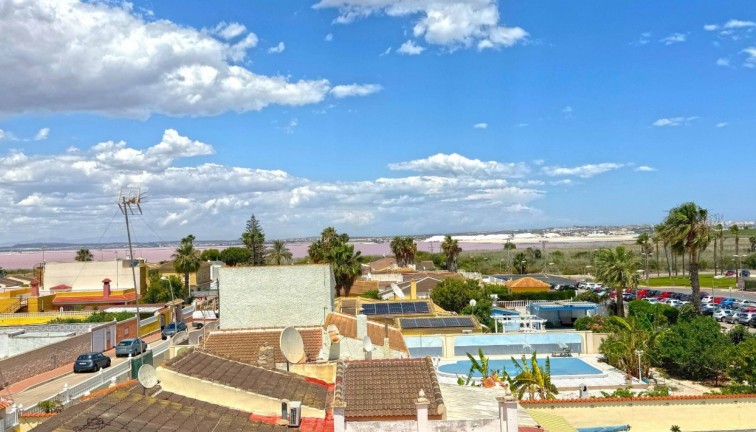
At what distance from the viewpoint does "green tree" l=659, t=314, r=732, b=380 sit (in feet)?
112

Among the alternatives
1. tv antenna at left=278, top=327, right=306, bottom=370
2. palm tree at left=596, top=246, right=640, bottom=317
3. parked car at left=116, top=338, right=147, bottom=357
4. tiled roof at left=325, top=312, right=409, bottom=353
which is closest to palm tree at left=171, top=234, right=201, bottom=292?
parked car at left=116, top=338, right=147, bottom=357

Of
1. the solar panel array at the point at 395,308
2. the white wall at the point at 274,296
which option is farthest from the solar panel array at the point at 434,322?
the white wall at the point at 274,296

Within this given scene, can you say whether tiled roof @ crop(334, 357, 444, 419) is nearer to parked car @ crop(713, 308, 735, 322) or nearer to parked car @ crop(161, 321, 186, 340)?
parked car @ crop(161, 321, 186, 340)

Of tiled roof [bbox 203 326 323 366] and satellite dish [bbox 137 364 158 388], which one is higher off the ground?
satellite dish [bbox 137 364 158 388]

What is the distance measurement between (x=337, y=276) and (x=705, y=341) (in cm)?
3590

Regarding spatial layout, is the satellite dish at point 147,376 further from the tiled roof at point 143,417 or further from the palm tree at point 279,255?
the palm tree at point 279,255

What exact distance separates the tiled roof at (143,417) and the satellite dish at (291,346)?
444 cm

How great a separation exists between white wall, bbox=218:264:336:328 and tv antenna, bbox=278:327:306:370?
12382 mm

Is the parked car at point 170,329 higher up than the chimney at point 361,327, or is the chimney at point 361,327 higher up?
the chimney at point 361,327

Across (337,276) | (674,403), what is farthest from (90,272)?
(674,403)

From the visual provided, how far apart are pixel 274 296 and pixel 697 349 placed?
24.1m

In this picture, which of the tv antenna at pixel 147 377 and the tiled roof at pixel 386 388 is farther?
the tv antenna at pixel 147 377

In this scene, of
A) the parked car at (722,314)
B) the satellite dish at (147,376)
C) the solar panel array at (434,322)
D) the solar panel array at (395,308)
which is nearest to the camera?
the satellite dish at (147,376)

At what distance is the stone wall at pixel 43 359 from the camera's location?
104ft
